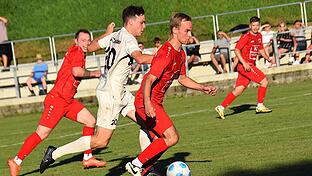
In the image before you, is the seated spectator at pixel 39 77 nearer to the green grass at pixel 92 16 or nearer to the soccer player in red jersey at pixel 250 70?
the green grass at pixel 92 16

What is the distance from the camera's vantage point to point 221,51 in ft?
92.2

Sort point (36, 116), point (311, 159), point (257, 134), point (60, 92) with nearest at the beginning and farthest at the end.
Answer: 1. point (311, 159)
2. point (60, 92)
3. point (257, 134)
4. point (36, 116)

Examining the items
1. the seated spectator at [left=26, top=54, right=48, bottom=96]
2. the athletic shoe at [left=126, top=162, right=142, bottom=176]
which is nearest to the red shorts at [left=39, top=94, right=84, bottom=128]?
the athletic shoe at [left=126, top=162, right=142, bottom=176]

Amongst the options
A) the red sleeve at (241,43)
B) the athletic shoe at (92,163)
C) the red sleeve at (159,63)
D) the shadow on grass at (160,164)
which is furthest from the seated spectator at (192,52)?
the red sleeve at (159,63)

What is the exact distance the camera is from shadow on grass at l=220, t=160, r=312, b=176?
34.3ft

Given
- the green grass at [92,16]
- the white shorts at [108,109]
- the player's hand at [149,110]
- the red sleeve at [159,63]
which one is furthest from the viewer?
the green grass at [92,16]

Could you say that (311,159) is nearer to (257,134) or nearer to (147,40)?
(257,134)

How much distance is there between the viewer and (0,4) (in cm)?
3966

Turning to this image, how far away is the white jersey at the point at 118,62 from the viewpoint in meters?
11.6

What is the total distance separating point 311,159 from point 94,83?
61.0 feet

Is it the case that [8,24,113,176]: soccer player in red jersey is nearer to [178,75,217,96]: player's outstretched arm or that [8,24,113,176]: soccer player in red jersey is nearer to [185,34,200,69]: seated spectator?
[178,75,217,96]: player's outstretched arm

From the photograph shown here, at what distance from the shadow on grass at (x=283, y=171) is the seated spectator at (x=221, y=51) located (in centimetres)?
1669

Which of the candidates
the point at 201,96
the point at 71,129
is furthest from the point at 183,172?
Result: the point at 201,96

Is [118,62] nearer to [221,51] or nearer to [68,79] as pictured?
[68,79]
